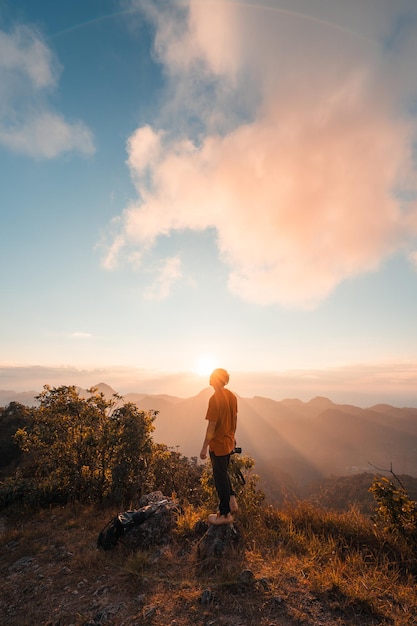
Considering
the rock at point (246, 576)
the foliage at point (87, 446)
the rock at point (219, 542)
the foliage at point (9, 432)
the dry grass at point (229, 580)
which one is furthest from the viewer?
the foliage at point (9, 432)

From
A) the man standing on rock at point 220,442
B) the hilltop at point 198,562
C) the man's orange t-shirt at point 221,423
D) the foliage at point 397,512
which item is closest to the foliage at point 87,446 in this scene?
the hilltop at point 198,562

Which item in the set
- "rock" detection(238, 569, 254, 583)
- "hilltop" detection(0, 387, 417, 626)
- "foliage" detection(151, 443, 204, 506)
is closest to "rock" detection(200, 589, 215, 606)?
"hilltop" detection(0, 387, 417, 626)

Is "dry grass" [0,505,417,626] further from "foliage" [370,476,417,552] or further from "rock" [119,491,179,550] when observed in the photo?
"foliage" [370,476,417,552]

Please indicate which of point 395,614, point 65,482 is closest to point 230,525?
point 395,614

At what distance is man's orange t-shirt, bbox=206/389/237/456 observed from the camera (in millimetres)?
5656

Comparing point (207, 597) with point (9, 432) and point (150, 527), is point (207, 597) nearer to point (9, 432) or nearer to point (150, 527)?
point (150, 527)

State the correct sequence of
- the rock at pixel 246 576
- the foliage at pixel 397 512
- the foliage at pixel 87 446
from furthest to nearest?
the foliage at pixel 87 446, the foliage at pixel 397 512, the rock at pixel 246 576

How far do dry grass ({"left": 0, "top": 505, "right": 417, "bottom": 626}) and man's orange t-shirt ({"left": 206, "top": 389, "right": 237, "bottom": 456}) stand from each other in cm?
152

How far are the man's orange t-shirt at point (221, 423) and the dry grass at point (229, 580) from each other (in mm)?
1515

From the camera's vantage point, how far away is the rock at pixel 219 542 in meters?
4.98

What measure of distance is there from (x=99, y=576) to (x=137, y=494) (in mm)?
3720

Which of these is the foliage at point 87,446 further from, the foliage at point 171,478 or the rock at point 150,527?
the rock at point 150,527

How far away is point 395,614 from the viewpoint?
3.57 metres

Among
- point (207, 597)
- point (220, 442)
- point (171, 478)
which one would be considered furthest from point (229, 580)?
point (171, 478)
